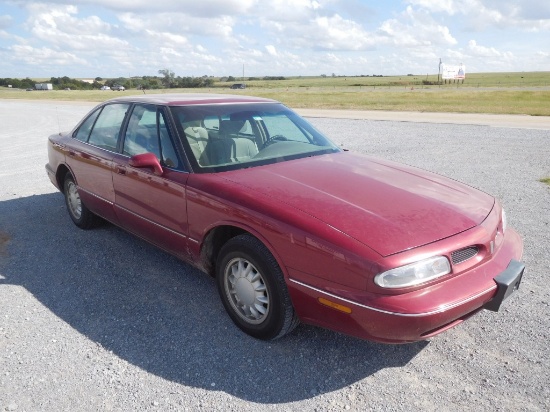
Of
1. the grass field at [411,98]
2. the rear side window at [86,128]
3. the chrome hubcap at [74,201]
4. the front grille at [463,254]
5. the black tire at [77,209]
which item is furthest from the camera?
the grass field at [411,98]

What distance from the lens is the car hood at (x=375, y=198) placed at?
2.59 metres

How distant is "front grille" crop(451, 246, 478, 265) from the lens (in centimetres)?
260

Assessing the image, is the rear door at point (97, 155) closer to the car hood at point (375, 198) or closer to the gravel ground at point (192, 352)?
the gravel ground at point (192, 352)

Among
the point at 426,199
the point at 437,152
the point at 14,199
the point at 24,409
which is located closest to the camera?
the point at 24,409

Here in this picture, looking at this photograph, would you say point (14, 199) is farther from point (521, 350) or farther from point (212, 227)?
point (521, 350)

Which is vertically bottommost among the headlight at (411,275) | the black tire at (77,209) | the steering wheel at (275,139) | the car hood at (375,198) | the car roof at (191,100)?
the black tire at (77,209)

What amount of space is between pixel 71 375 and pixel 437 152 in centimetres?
934

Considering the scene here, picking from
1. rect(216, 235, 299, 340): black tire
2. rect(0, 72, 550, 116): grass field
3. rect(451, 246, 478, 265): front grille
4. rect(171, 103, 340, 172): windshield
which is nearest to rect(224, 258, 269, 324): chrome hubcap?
rect(216, 235, 299, 340): black tire

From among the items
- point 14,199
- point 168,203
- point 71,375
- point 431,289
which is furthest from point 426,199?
point 14,199

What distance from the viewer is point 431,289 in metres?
2.46

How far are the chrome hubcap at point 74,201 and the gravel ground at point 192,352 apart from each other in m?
0.49

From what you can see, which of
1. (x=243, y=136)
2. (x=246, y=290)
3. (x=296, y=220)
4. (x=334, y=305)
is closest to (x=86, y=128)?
(x=243, y=136)

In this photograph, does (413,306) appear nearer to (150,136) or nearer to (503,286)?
(503,286)

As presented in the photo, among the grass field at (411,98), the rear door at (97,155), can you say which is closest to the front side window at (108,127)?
the rear door at (97,155)
